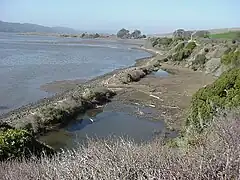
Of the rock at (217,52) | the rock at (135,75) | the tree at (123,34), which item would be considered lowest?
the tree at (123,34)

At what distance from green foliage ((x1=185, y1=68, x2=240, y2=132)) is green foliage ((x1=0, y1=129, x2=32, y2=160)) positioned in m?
7.09

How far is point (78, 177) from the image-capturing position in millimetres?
6879

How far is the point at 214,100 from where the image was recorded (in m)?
18.5

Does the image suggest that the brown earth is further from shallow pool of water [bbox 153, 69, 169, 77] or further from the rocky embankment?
shallow pool of water [bbox 153, 69, 169, 77]

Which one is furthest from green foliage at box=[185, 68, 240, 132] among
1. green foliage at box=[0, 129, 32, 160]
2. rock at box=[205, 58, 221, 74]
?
rock at box=[205, 58, 221, 74]

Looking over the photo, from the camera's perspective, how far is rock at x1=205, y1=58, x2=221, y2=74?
5047 cm

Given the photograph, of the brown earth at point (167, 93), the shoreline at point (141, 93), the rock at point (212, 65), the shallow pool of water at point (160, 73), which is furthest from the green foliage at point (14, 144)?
the rock at point (212, 65)

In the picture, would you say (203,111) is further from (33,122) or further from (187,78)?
(187,78)

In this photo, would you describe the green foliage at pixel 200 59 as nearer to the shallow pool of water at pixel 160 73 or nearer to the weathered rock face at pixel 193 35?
the shallow pool of water at pixel 160 73

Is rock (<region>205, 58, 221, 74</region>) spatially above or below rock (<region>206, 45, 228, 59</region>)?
below

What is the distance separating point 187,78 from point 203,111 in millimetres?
28585

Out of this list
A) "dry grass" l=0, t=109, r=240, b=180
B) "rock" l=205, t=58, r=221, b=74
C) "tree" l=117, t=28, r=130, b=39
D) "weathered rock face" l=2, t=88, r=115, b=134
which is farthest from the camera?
"tree" l=117, t=28, r=130, b=39

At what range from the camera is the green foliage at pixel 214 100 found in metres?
17.1

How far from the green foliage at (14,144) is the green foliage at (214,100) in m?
7.09
